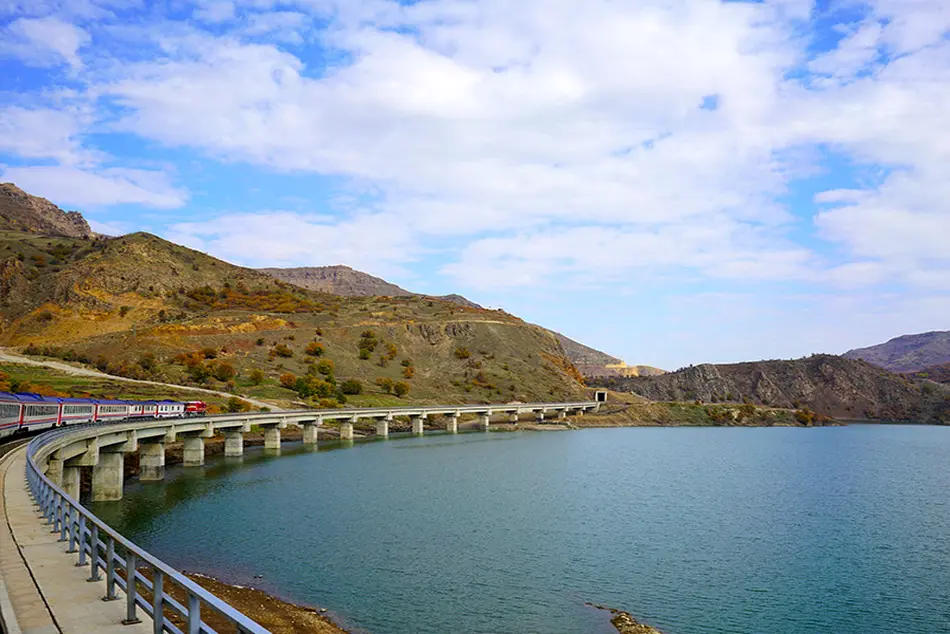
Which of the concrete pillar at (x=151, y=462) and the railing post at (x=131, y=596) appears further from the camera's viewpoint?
the concrete pillar at (x=151, y=462)

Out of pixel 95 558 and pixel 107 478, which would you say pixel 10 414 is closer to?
pixel 107 478

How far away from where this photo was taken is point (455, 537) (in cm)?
3966

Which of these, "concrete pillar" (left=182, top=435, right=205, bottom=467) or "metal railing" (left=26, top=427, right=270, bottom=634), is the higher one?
"metal railing" (left=26, top=427, right=270, bottom=634)

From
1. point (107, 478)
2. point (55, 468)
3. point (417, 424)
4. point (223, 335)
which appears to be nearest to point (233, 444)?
point (107, 478)

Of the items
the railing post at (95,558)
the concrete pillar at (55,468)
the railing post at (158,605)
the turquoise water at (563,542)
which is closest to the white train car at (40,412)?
the turquoise water at (563,542)

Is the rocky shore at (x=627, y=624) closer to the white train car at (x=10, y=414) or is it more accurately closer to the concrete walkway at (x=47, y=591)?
the concrete walkway at (x=47, y=591)

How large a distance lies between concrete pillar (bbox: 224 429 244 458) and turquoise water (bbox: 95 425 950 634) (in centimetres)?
580

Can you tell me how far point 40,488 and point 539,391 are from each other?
6355 inches

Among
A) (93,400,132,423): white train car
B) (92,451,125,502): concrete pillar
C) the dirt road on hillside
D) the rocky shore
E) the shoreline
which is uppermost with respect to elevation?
the dirt road on hillside

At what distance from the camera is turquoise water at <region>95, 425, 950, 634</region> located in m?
27.5

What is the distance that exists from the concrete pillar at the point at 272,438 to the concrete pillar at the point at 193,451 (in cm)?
1862

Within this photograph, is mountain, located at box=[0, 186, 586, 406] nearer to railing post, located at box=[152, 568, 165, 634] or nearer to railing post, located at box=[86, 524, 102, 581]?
railing post, located at box=[86, 524, 102, 581]

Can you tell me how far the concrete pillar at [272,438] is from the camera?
8881 centimetres

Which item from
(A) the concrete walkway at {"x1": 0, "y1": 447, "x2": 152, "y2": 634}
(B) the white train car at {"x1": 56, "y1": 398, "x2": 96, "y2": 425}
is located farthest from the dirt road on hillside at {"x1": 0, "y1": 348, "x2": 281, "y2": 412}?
(A) the concrete walkway at {"x1": 0, "y1": 447, "x2": 152, "y2": 634}
